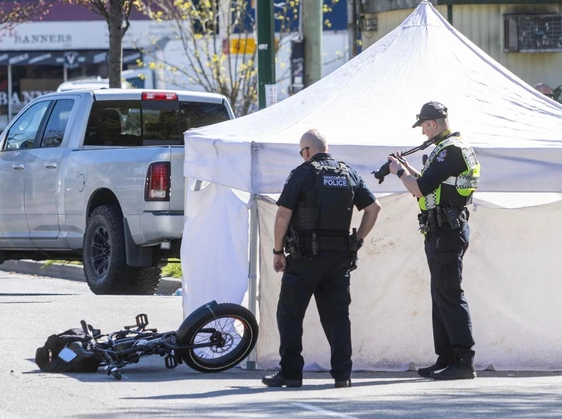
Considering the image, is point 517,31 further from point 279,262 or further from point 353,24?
point 279,262

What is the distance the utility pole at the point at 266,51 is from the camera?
14.5m

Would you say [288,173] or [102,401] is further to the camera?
[288,173]

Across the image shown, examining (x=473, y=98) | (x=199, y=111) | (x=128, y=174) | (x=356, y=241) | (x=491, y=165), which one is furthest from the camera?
(x=199, y=111)

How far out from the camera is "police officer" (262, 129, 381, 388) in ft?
27.7

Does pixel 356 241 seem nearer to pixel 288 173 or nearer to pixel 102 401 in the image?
pixel 288 173

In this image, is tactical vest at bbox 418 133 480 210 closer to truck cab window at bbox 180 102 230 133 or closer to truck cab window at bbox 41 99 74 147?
truck cab window at bbox 180 102 230 133

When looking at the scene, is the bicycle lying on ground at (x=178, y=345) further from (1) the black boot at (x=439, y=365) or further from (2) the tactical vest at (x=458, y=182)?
(2) the tactical vest at (x=458, y=182)

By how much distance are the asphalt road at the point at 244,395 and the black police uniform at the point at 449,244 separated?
1.18 feet

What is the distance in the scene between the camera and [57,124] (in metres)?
14.3

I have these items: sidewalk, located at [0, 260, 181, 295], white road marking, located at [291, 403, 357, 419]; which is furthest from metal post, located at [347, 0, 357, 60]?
white road marking, located at [291, 403, 357, 419]

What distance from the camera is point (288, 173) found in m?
9.17

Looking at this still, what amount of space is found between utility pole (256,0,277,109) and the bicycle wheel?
5.67 metres

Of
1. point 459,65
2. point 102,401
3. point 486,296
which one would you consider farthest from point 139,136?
point 102,401

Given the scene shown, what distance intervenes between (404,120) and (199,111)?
481 centimetres
